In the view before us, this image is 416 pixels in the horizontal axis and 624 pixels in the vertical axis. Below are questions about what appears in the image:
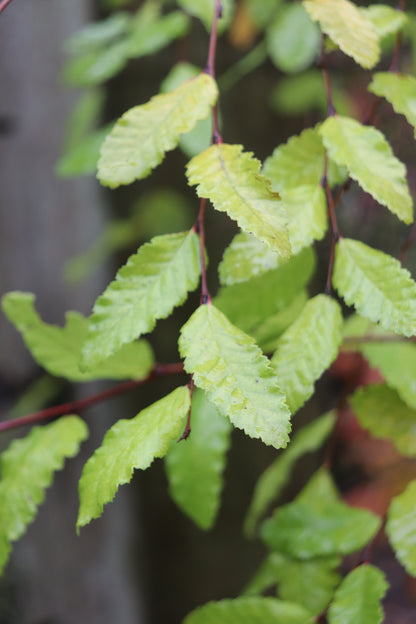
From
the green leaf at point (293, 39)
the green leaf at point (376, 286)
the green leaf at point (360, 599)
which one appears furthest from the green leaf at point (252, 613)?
the green leaf at point (293, 39)

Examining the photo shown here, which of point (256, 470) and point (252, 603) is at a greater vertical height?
point (252, 603)

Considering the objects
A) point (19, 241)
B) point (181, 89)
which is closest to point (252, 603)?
point (181, 89)

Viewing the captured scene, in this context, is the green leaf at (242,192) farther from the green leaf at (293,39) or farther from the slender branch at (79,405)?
the green leaf at (293,39)

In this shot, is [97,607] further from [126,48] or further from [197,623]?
[126,48]

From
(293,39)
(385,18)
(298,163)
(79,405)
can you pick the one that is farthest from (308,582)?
(293,39)

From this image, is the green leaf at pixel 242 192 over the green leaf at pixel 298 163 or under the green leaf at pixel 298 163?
over

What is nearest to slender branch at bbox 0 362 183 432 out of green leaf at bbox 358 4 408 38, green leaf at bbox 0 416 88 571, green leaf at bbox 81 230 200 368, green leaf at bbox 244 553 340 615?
green leaf at bbox 0 416 88 571
